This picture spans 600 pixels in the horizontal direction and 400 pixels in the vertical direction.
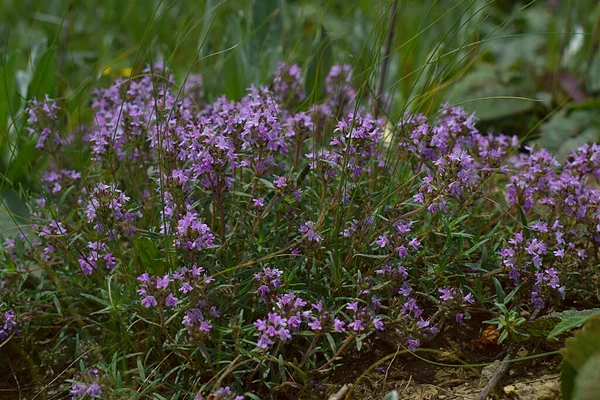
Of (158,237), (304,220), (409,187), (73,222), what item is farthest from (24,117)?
(409,187)

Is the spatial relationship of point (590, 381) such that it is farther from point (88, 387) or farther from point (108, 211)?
point (108, 211)

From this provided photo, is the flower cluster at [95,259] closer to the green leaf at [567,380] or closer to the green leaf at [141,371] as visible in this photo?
the green leaf at [141,371]

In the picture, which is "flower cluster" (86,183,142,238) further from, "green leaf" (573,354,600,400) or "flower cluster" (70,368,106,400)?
"green leaf" (573,354,600,400)

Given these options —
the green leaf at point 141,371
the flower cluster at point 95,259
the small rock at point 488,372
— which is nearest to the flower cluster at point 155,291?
the green leaf at point 141,371

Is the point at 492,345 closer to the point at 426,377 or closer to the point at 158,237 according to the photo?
the point at 426,377

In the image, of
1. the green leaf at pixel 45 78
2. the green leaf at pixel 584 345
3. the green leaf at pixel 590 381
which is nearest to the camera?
the green leaf at pixel 590 381

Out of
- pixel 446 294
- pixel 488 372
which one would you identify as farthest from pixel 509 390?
pixel 446 294

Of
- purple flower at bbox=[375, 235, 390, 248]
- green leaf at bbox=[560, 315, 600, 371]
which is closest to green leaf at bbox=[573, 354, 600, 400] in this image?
green leaf at bbox=[560, 315, 600, 371]
